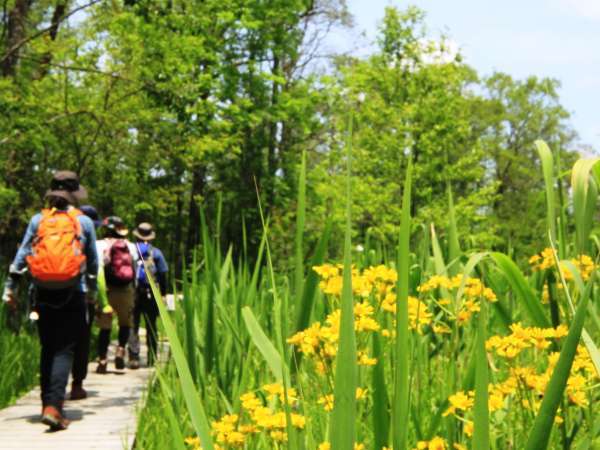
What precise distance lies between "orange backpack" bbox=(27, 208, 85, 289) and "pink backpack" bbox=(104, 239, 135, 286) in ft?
9.83

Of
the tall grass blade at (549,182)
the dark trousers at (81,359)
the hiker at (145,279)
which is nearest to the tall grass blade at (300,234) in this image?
the tall grass blade at (549,182)

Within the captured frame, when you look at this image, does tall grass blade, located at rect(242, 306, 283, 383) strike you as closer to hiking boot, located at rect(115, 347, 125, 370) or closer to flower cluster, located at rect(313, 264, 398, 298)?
flower cluster, located at rect(313, 264, 398, 298)

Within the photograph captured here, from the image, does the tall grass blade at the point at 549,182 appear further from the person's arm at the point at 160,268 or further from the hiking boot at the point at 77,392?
the person's arm at the point at 160,268

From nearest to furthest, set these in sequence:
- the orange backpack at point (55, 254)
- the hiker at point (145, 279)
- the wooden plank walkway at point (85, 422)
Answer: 1. the wooden plank walkway at point (85, 422)
2. the orange backpack at point (55, 254)
3. the hiker at point (145, 279)

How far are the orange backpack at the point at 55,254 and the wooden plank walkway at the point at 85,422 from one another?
2.74ft

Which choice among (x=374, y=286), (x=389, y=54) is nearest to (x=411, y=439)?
(x=374, y=286)

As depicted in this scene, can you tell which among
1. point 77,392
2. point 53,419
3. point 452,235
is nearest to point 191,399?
point 452,235

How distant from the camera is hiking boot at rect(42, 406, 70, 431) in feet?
16.1

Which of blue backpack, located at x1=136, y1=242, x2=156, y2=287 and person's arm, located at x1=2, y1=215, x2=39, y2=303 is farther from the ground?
person's arm, located at x1=2, y1=215, x2=39, y2=303

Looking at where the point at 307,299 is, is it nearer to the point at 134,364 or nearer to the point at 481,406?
the point at 481,406

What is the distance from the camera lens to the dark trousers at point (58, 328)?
17.3 feet

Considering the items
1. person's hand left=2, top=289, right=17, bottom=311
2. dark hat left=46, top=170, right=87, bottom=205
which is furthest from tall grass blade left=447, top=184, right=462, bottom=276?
person's hand left=2, top=289, right=17, bottom=311

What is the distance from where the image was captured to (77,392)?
6.40 metres

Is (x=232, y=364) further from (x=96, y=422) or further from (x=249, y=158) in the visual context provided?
(x=249, y=158)
